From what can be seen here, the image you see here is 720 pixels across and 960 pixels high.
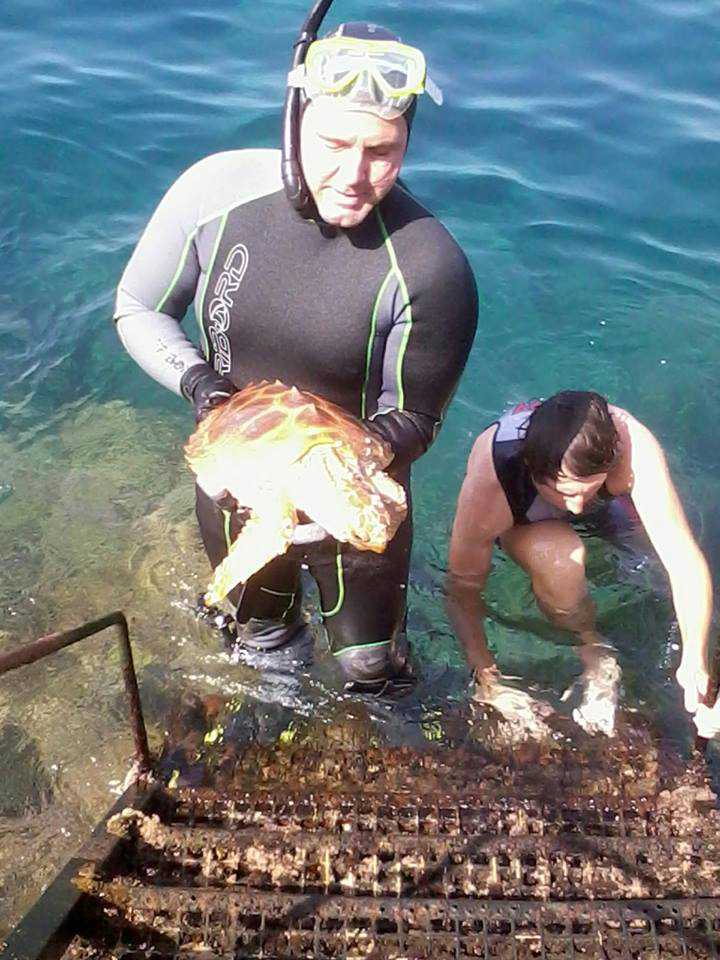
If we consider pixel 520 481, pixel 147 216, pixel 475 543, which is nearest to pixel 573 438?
pixel 520 481

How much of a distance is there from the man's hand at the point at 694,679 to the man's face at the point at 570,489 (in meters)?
0.71

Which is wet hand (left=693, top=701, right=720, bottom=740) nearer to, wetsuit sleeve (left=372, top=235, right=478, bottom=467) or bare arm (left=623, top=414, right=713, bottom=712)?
bare arm (left=623, top=414, right=713, bottom=712)

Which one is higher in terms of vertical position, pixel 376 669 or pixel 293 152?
pixel 293 152

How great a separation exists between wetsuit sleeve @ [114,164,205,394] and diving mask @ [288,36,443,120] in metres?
0.54

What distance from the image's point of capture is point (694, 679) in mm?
3271

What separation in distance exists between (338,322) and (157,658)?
204 centimetres

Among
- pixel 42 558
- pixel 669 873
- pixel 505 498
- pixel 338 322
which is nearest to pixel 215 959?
pixel 669 873

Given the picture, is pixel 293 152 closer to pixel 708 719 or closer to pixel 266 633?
pixel 266 633

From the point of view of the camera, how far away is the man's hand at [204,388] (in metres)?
2.90

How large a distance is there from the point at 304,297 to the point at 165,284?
0.48m

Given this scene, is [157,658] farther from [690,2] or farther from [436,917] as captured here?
[690,2]

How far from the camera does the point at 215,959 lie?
2410mm

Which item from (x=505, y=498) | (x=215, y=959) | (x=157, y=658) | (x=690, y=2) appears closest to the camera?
(x=215, y=959)

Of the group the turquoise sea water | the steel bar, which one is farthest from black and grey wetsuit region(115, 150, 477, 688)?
the turquoise sea water
